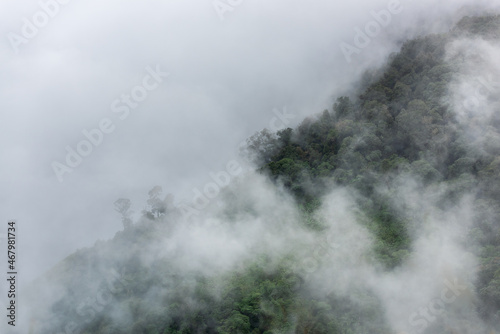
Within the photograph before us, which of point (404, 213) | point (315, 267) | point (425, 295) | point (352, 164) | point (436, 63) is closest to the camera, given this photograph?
point (425, 295)

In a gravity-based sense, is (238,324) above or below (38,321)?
above

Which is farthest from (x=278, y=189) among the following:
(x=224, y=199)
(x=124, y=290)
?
(x=124, y=290)

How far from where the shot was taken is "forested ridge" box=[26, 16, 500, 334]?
27.9 metres

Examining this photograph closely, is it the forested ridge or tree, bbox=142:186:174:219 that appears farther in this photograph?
tree, bbox=142:186:174:219

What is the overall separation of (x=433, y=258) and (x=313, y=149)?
1691 cm

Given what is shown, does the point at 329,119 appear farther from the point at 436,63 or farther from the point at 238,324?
the point at 238,324

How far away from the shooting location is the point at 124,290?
33844 millimetres

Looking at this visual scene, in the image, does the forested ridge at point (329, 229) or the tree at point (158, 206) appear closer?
the forested ridge at point (329, 229)

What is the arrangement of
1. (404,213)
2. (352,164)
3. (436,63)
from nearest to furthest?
(404,213), (352,164), (436,63)

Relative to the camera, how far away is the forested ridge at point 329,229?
1097 inches

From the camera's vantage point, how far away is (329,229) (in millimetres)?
34688

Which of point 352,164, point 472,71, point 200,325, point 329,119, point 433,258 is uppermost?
point 472,71

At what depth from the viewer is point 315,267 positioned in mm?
30875

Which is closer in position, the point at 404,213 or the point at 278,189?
the point at 404,213
